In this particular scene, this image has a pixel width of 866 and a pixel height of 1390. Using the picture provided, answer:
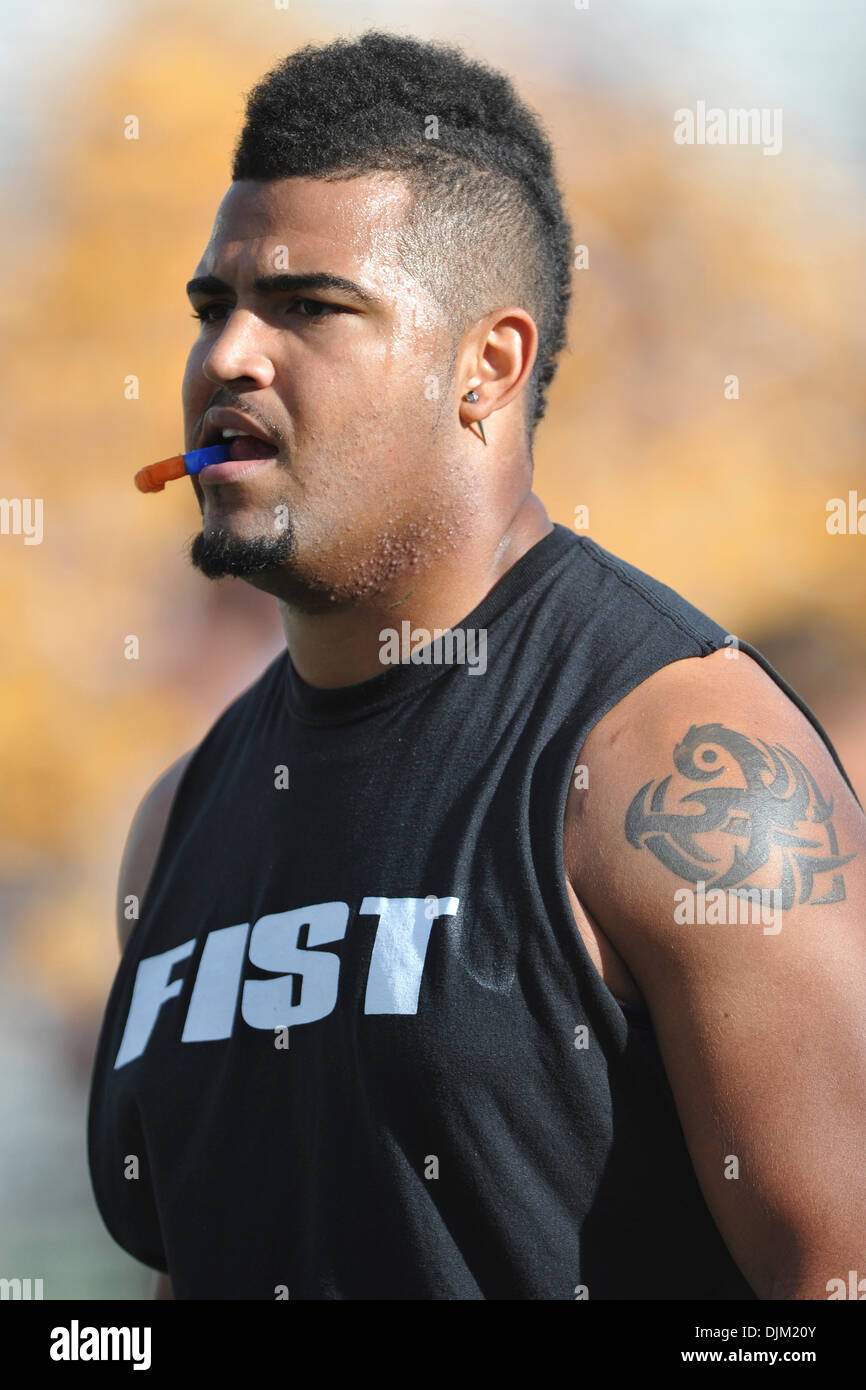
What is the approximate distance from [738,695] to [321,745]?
0.74 metres

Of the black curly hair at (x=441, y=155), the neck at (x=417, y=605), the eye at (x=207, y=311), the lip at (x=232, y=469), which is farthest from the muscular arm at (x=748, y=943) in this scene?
the eye at (x=207, y=311)

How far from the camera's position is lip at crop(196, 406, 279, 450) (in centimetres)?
231

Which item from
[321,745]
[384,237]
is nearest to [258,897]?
[321,745]

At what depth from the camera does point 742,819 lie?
6.25 feet

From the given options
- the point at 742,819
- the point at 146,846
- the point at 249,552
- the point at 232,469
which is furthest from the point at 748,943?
the point at 146,846

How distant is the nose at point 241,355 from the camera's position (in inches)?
90.1

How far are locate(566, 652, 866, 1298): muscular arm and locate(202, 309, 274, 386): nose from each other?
0.81 meters

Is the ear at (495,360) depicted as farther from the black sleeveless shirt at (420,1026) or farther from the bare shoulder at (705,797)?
the bare shoulder at (705,797)

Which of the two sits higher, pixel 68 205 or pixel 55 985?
pixel 68 205

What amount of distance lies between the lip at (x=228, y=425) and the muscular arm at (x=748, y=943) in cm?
75

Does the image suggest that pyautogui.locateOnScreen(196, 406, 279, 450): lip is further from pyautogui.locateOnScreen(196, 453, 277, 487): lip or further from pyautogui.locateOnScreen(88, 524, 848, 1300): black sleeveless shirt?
pyautogui.locateOnScreen(88, 524, 848, 1300): black sleeveless shirt

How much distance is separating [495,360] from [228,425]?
1.61 ft

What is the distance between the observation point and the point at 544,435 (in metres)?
8.04

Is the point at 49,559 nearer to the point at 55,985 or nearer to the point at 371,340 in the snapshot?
the point at 55,985
